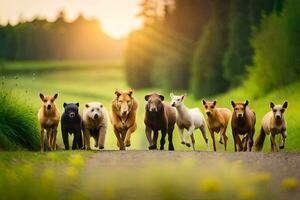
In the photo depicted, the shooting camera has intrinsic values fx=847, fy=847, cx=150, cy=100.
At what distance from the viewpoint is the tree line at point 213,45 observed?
22766 mm

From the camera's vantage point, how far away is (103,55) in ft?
180

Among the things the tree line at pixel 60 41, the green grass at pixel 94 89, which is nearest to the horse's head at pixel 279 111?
the green grass at pixel 94 89

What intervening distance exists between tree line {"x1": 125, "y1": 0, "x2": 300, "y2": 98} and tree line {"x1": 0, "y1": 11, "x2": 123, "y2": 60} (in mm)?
4856

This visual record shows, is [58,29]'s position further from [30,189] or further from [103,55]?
[30,189]

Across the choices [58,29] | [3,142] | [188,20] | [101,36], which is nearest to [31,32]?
[58,29]

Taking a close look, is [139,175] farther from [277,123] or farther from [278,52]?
[278,52]

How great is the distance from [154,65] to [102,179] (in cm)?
3609

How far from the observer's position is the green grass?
583 inches

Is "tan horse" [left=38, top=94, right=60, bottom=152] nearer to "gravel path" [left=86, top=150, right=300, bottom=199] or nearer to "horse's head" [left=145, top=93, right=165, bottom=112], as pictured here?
"gravel path" [left=86, top=150, right=300, bottom=199]

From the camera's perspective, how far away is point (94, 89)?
4272 centimetres

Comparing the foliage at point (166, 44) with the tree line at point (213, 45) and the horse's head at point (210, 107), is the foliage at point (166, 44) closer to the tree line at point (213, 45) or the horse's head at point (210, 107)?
the tree line at point (213, 45)

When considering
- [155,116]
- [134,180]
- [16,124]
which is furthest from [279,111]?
[134,180]

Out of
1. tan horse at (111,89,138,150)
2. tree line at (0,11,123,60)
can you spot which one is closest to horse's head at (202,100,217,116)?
tan horse at (111,89,138,150)

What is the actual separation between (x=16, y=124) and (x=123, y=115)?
5.51ft
